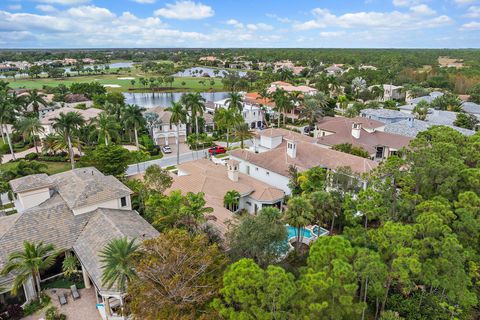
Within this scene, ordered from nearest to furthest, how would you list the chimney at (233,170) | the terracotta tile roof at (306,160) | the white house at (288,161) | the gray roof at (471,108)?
the chimney at (233,170), the terracotta tile roof at (306,160), the white house at (288,161), the gray roof at (471,108)

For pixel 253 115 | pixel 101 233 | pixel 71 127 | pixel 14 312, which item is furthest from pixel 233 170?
pixel 253 115

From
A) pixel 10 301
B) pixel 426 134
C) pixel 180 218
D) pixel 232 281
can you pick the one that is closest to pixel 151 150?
pixel 180 218

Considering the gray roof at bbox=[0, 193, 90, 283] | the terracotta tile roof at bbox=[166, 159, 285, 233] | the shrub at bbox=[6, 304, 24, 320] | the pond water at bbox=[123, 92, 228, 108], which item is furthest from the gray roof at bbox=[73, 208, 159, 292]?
the pond water at bbox=[123, 92, 228, 108]

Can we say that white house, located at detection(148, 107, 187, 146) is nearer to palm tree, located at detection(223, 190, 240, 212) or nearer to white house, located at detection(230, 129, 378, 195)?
white house, located at detection(230, 129, 378, 195)

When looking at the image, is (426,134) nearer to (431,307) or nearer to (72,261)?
(431,307)

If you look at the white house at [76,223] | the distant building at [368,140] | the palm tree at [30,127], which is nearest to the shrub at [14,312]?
the white house at [76,223]

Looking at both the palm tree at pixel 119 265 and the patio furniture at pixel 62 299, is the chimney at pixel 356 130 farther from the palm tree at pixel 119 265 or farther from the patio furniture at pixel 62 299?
the patio furniture at pixel 62 299

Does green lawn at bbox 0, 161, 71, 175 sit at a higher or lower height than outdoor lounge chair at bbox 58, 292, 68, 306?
higher

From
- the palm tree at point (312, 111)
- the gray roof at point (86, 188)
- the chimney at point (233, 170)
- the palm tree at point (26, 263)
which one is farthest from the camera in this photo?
the palm tree at point (312, 111)

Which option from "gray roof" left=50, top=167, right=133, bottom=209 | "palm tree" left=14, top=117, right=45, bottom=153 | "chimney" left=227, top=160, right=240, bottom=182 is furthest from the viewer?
"palm tree" left=14, top=117, right=45, bottom=153
